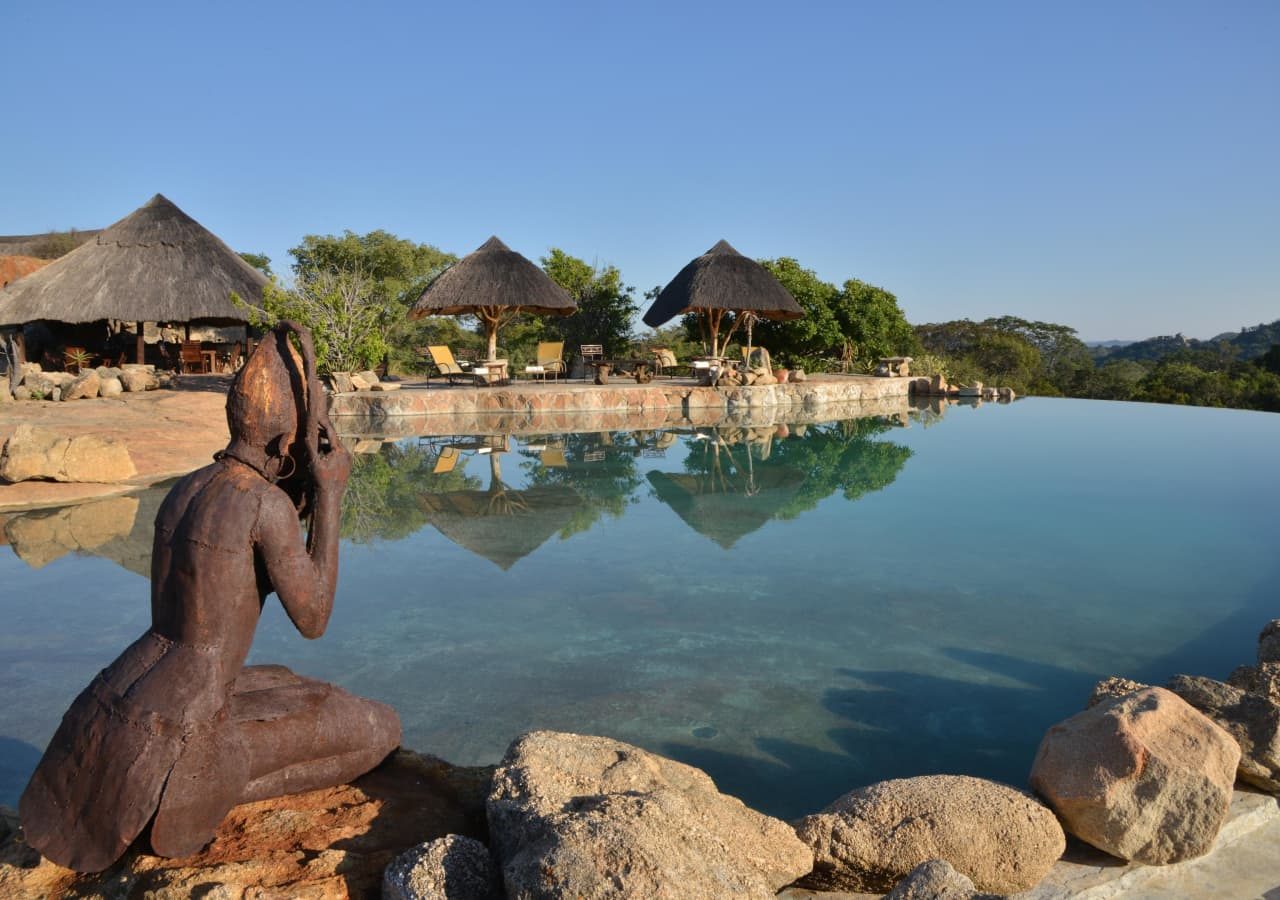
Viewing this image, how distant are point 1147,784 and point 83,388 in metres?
14.0

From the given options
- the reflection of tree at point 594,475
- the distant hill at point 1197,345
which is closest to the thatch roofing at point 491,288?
the reflection of tree at point 594,475

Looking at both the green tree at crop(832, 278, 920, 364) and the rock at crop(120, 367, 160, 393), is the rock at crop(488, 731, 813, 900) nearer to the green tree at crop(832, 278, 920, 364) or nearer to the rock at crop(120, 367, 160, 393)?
the rock at crop(120, 367, 160, 393)

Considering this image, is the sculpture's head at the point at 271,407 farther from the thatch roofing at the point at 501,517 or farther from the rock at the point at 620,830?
the thatch roofing at the point at 501,517

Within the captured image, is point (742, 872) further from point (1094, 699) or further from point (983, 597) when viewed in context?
point (983, 597)

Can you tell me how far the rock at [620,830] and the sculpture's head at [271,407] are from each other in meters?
0.90

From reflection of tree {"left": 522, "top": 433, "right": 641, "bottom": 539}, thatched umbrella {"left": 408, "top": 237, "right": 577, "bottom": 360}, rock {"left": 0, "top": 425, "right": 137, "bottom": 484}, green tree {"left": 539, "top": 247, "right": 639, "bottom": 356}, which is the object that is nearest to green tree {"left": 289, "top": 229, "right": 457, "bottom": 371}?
green tree {"left": 539, "top": 247, "right": 639, "bottom": 356}

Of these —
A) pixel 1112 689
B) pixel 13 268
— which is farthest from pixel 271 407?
pixel 13 268

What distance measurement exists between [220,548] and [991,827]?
2015 millimetres

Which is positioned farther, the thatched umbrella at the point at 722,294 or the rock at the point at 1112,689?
the thatched umbrella at the point at 722,294

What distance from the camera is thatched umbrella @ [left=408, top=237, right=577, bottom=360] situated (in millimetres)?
16797

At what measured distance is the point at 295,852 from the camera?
1.76 m

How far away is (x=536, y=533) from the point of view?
666cm

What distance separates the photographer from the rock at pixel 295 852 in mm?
1638

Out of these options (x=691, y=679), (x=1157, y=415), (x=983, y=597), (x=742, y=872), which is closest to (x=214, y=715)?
(x=742, y=872)
